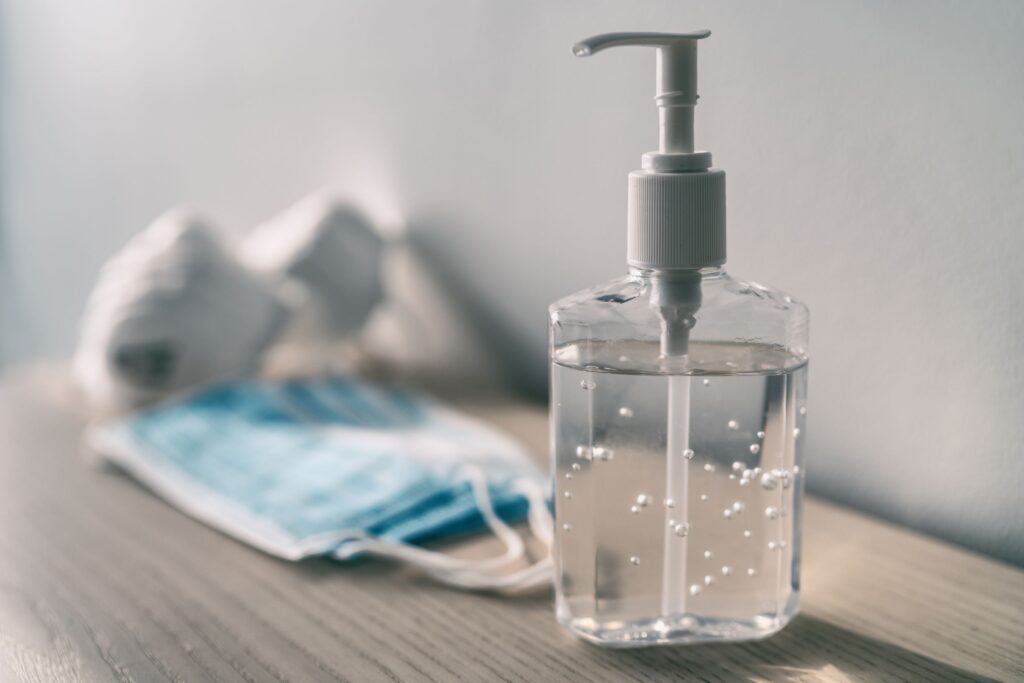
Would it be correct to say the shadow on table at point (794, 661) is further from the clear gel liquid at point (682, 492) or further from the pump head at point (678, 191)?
the pump head at point (678, 191)

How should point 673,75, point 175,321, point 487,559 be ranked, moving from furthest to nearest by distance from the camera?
point 175,321
point 487,559
point 673,75

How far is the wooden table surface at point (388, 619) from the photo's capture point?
42cm

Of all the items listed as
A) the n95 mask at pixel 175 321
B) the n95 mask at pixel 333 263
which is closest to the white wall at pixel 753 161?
the n95 mask at pixel 333 263

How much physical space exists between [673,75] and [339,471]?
0.33 m

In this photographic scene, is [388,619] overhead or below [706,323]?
below

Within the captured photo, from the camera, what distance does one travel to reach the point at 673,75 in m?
0.41

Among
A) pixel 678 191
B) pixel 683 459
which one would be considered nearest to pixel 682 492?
pixel 683 459

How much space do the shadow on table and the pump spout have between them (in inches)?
7.9

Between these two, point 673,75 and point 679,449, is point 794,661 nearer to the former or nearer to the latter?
point 679,449

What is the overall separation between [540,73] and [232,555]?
366mm

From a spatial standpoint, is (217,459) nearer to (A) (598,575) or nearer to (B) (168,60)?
(A) (598,575)

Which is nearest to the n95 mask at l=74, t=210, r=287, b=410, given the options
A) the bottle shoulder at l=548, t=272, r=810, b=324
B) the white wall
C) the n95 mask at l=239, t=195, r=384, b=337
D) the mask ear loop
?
the n95 mask at l=239, t=195, r=384, b=337

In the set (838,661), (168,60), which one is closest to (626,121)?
(838,661)

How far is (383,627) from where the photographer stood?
46cm
